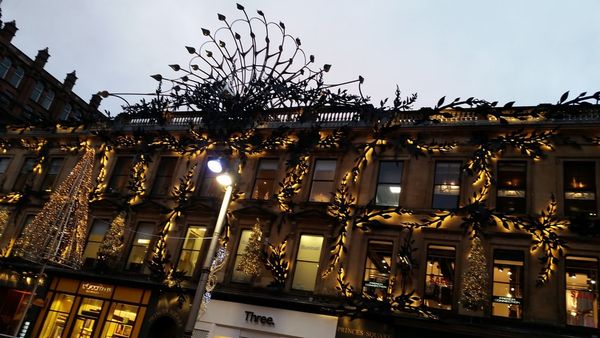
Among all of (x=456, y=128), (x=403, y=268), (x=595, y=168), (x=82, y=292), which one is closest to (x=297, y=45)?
(x=456, y=128)

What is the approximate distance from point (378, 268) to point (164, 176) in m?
→ 12.2

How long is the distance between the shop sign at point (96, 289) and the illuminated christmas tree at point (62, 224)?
5330 mm

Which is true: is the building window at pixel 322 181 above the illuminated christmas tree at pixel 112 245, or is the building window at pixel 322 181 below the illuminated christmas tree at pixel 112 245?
above

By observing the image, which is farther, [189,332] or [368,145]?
[368,145]

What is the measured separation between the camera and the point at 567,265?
1514cm

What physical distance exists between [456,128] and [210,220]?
11.5 m

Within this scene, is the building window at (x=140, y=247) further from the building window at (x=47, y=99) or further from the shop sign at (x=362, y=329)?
the building window at (x=47, y=99)

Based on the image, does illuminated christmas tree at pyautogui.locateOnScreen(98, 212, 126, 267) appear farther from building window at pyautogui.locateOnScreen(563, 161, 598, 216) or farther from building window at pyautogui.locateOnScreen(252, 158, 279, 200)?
building window at pyautogui.locateOnScreen(563, 161, 598, 216)

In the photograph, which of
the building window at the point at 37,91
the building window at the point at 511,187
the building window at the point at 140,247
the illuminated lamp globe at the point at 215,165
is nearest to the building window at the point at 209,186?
the building window at the point at 140,247

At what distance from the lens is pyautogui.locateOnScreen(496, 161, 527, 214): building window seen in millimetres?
16719

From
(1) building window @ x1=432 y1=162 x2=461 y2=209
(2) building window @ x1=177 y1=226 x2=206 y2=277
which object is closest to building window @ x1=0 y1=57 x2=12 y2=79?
(2) building window @ x1=177 y1=226 x2=206 y2=277

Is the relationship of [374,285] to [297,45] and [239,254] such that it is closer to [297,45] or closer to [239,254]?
[239,254]

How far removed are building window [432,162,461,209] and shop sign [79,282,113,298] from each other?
15.1 meters

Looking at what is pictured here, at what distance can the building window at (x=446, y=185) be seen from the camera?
1769 cm
